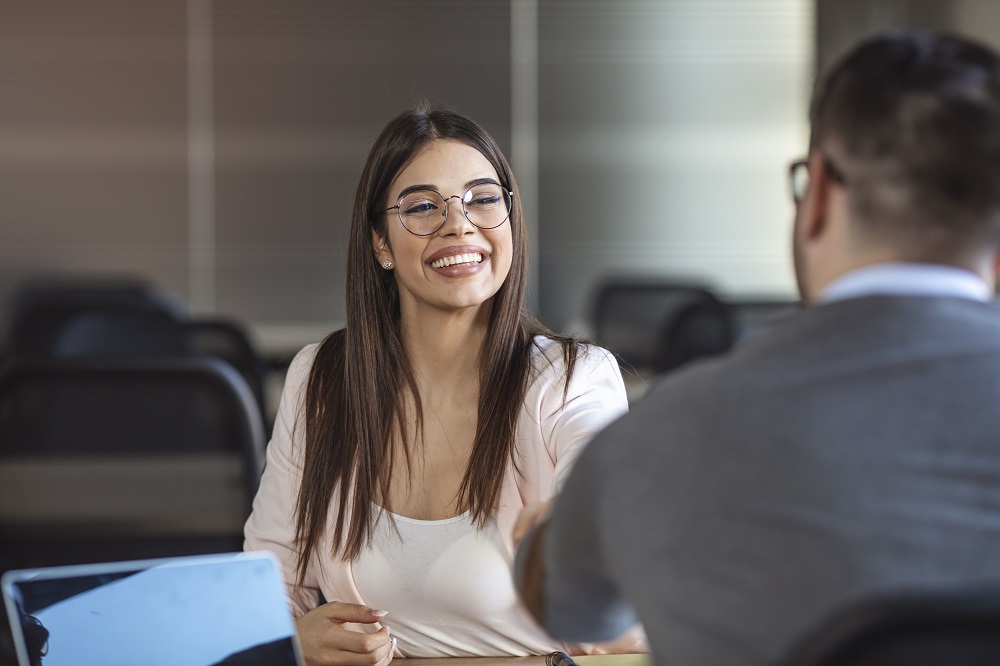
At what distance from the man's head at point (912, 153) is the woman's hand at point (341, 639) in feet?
2.36

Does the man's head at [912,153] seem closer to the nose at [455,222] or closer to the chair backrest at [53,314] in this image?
the nose at [455,222]

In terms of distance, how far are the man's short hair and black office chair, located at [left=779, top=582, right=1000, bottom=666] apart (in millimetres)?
300

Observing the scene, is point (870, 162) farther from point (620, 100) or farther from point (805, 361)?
point (620, 100)

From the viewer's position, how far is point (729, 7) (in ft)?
19.3

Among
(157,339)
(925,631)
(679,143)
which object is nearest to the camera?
(925,631)

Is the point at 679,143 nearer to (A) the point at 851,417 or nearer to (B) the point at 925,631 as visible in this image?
(A) the point at 851,417

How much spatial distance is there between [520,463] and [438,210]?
0.40 meters

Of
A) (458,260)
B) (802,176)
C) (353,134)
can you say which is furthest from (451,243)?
(353,134)

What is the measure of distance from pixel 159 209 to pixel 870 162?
5.18m

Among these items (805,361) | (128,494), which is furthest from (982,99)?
(128,494)

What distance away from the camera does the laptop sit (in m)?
1.06

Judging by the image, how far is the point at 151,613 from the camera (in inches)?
42.4

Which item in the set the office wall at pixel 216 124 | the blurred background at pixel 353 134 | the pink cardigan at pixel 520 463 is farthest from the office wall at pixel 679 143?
the pink cardigan at pixel 520 463

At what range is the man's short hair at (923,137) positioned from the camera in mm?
834
